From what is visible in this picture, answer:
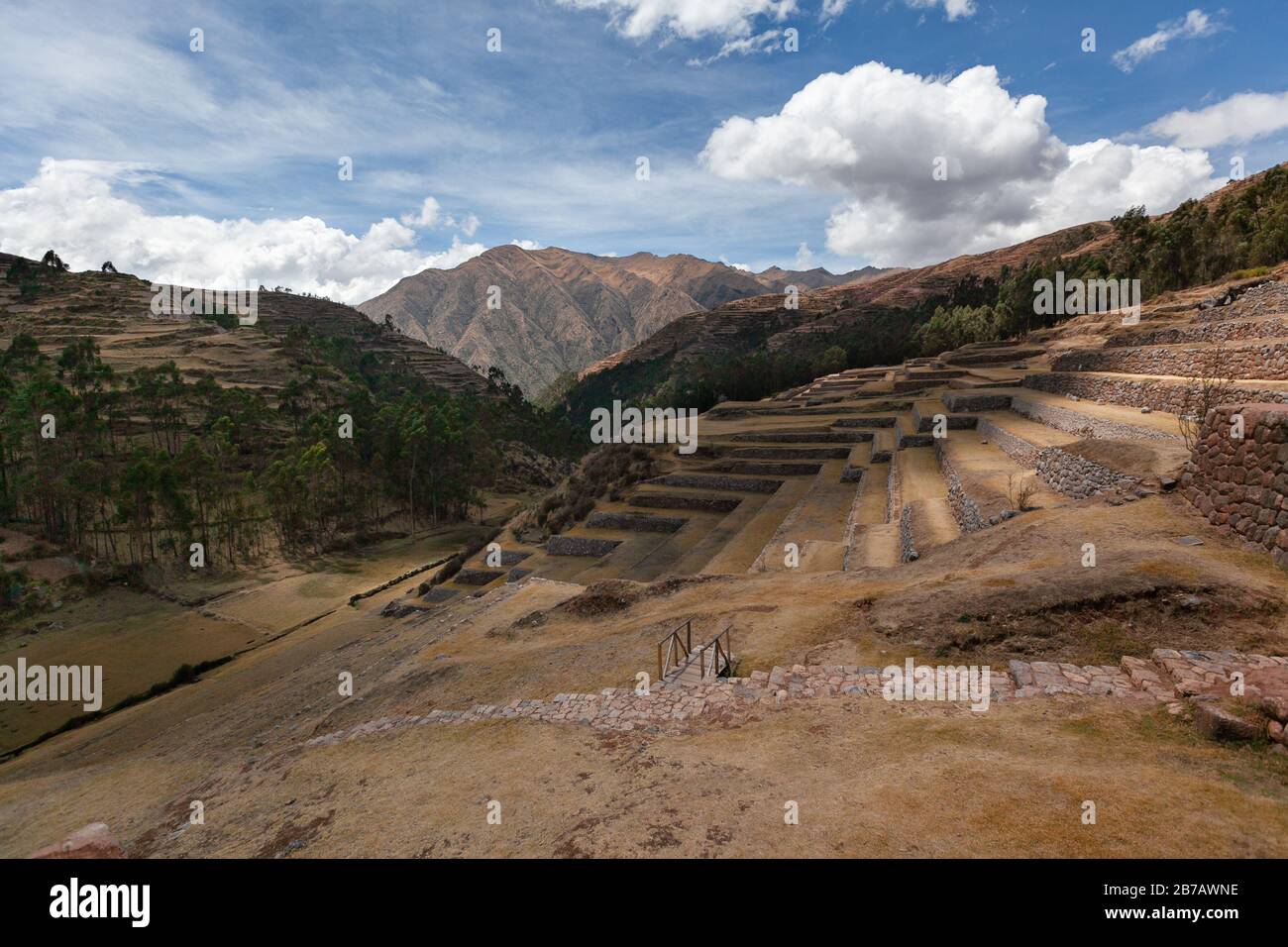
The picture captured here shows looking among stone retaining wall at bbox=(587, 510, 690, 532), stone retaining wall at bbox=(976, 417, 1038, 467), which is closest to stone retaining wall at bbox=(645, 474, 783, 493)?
stone retaining wall at bbox=(587, 510, 690, 532)

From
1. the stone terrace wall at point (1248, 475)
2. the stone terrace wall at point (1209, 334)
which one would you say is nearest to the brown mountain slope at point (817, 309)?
the stone terrace wall at point (1209, 334)

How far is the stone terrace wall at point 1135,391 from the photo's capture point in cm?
1401

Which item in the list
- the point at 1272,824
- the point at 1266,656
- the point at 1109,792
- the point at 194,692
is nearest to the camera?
the point at 1272,824

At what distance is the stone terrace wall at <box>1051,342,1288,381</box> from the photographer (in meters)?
17.0

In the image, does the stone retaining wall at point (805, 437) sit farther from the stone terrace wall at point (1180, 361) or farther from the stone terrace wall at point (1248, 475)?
the stone terrace wall at point (1248, 475)

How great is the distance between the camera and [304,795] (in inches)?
355

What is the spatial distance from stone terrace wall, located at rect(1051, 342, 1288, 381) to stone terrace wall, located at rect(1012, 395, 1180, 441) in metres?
3.60

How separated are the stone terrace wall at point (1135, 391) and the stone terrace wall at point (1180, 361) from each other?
1340 mm

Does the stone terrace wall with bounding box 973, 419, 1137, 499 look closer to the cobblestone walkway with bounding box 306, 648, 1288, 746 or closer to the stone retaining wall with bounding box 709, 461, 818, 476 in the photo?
the cobblestone walkway with bounding box 306, 648, 1288, 746

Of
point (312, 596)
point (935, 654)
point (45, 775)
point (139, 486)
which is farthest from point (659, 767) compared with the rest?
point (139, 486)

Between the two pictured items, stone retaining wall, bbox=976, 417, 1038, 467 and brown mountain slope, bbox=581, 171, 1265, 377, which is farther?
brown mountain slope, bbox=581, 171, 1265, 377

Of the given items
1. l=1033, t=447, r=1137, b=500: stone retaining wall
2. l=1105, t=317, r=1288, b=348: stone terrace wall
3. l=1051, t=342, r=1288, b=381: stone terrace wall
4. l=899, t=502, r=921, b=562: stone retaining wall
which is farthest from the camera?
l=1105, t=317, r=1288, b=348: stone terrace wall
